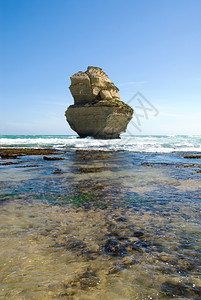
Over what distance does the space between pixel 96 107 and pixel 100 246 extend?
44.2 m

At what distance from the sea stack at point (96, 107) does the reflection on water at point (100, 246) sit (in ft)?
136

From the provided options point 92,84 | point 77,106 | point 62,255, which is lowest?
point 62,255

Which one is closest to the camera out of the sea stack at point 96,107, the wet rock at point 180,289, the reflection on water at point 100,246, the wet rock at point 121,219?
the wet rock at point 180,289

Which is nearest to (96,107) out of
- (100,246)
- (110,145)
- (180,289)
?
(110,145)

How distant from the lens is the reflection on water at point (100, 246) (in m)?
2.19

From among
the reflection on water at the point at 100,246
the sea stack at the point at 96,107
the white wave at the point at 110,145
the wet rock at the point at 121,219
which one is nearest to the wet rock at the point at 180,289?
the reflection on water at the point at 100,246

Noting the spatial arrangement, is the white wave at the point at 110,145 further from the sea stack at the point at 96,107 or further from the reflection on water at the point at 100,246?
the reflection on water at the point at 100,246

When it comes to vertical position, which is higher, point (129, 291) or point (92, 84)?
point (92, 84)

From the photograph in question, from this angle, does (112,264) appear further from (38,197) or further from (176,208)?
(38,197)

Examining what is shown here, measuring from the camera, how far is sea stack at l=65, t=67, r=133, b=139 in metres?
46.1

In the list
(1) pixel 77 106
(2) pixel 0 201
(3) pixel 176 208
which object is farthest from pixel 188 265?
(1) pixel 77 106

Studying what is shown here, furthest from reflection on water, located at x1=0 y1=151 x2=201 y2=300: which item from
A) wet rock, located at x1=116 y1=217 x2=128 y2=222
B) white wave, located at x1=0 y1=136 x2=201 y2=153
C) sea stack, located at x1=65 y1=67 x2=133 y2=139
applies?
sea stack, located at x1=65 y1=67 x2=133 y2=139

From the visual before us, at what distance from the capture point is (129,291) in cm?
214

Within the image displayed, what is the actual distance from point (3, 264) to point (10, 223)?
141cm
